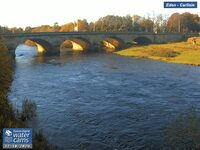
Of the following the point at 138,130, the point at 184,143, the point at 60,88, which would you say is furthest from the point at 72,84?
the point at 184,143

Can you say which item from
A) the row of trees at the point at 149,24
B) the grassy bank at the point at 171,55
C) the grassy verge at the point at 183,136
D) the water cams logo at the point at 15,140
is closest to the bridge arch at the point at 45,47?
the grassy bank at the point at 171,55

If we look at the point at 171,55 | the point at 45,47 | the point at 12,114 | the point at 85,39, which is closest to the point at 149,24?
the point at 85,39

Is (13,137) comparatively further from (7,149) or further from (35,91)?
(35,91)

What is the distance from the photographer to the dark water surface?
30969mm

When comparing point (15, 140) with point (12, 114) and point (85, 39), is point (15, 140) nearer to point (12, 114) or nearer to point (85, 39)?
point (12, 114)

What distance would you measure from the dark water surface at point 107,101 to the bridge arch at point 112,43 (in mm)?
60262

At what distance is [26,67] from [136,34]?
69.1 metres

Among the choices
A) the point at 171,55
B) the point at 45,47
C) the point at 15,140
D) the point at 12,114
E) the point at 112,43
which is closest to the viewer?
the point at 15,140

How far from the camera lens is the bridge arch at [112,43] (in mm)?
135000

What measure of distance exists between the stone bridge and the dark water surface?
27852mm

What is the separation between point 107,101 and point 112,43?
9724 cm

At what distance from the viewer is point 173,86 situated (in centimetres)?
5319

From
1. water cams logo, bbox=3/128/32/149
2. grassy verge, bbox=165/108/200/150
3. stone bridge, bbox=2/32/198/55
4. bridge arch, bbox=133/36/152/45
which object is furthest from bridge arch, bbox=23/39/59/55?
water cams logo, bbox=3/128/32/149

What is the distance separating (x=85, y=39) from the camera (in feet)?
407
